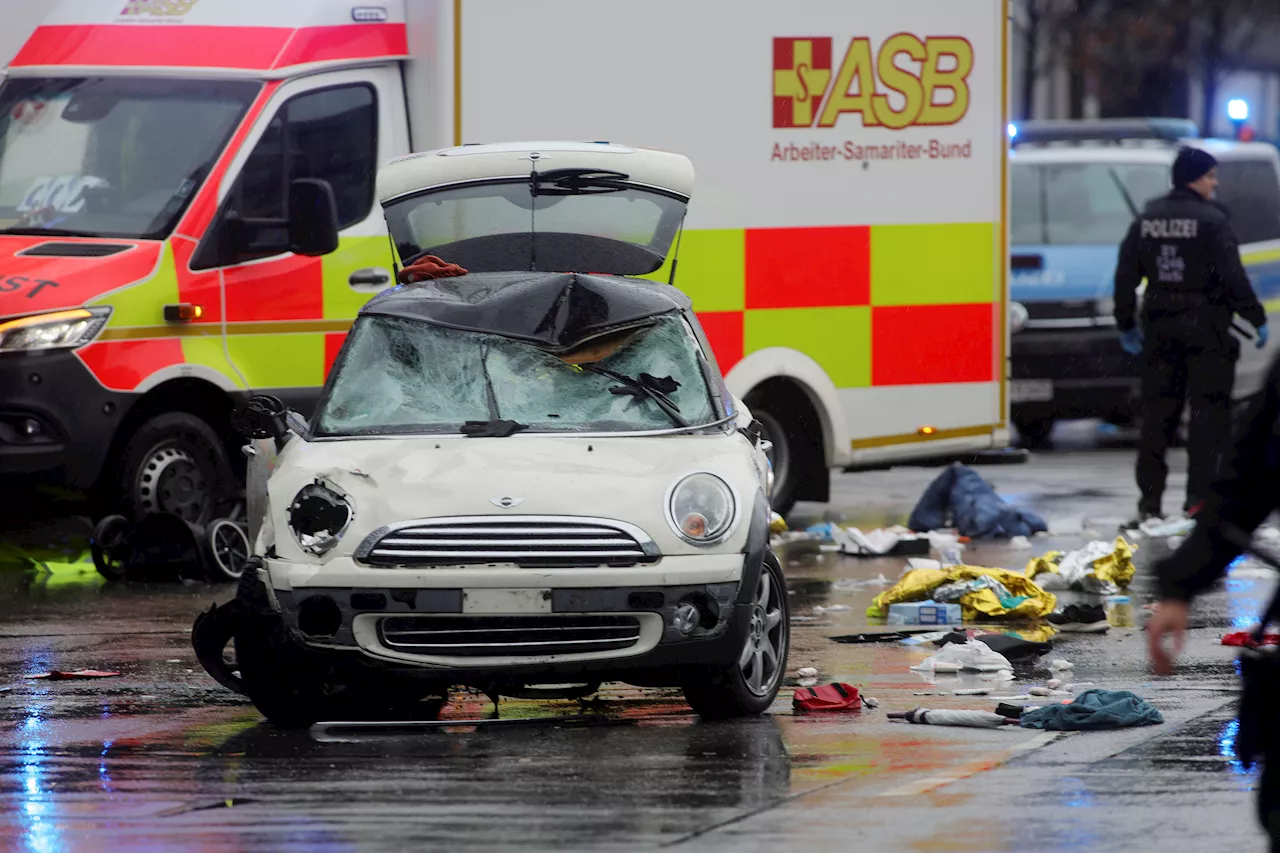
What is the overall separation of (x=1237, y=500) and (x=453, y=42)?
7.52 m

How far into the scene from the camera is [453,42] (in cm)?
1123

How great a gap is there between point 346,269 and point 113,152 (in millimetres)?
1194

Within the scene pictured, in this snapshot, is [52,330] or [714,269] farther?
[714,269]

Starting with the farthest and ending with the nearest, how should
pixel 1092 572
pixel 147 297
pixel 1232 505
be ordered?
pixel 147 297
pixel 1092 572
pixel 1232 505

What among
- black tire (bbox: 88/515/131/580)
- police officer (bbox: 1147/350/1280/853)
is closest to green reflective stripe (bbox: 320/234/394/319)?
black tire (bbox: 88/515/131/580)

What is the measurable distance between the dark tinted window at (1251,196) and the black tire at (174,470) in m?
8.68

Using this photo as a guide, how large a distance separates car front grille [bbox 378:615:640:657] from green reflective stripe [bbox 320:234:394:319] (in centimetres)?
456

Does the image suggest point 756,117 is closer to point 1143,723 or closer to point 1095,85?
point 1143,723

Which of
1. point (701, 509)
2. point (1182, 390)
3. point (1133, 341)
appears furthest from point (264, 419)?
point (1133, 341)

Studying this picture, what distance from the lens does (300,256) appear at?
36.3 feet

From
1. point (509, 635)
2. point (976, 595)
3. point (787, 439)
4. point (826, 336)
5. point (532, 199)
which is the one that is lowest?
point (976, 595)

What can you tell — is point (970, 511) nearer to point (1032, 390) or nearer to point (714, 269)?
point (714, 269)

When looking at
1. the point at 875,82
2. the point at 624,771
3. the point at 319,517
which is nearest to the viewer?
the point at 624,771

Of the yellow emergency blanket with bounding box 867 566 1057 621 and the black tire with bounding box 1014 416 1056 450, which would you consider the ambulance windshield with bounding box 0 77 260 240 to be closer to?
the yellow emergency blanket with bounding box 867 566 1057 621
